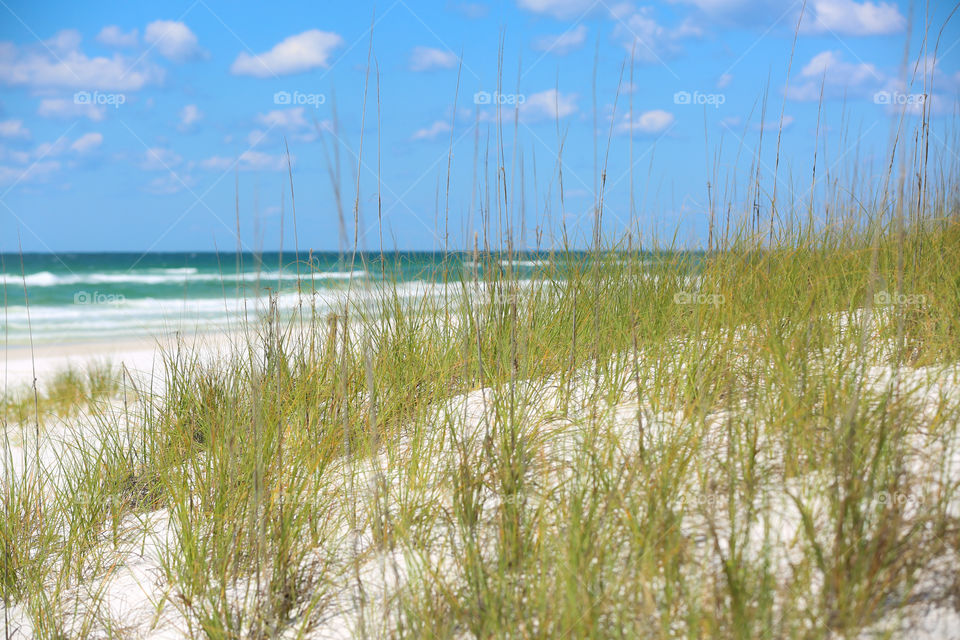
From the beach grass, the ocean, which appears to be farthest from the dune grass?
the ocean

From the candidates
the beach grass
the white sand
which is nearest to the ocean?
the beach grass

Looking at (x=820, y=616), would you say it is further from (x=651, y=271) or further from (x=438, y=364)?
(x=651, y=271)

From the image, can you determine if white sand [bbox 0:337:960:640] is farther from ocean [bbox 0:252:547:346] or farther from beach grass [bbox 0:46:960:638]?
ocean [bbox 0:252:547:346]

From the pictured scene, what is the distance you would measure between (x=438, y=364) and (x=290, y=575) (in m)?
1.12

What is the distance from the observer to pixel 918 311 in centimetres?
227

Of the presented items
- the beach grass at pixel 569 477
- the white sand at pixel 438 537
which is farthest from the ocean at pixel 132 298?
the white sand at pixel 438 537

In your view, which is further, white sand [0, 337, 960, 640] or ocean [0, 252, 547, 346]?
ocean [0, 252, 547, 346]

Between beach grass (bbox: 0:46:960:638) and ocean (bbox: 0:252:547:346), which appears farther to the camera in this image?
ocean (bbox: 0:252:547:346)

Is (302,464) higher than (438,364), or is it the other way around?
(438,364)

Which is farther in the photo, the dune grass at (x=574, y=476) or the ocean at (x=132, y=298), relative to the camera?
the ocean at (x=132, y=298)

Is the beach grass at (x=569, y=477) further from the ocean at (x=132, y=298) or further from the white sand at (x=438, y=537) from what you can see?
the ocean at (x=132, y=298)

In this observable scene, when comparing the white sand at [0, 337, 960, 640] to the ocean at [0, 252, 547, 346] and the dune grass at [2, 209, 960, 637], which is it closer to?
the dune grass at [2, 209, 960, 637]

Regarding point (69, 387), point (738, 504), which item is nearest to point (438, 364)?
point (738, 504)

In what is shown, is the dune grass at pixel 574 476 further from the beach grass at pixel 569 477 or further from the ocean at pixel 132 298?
the ocean at pixel 132 298
